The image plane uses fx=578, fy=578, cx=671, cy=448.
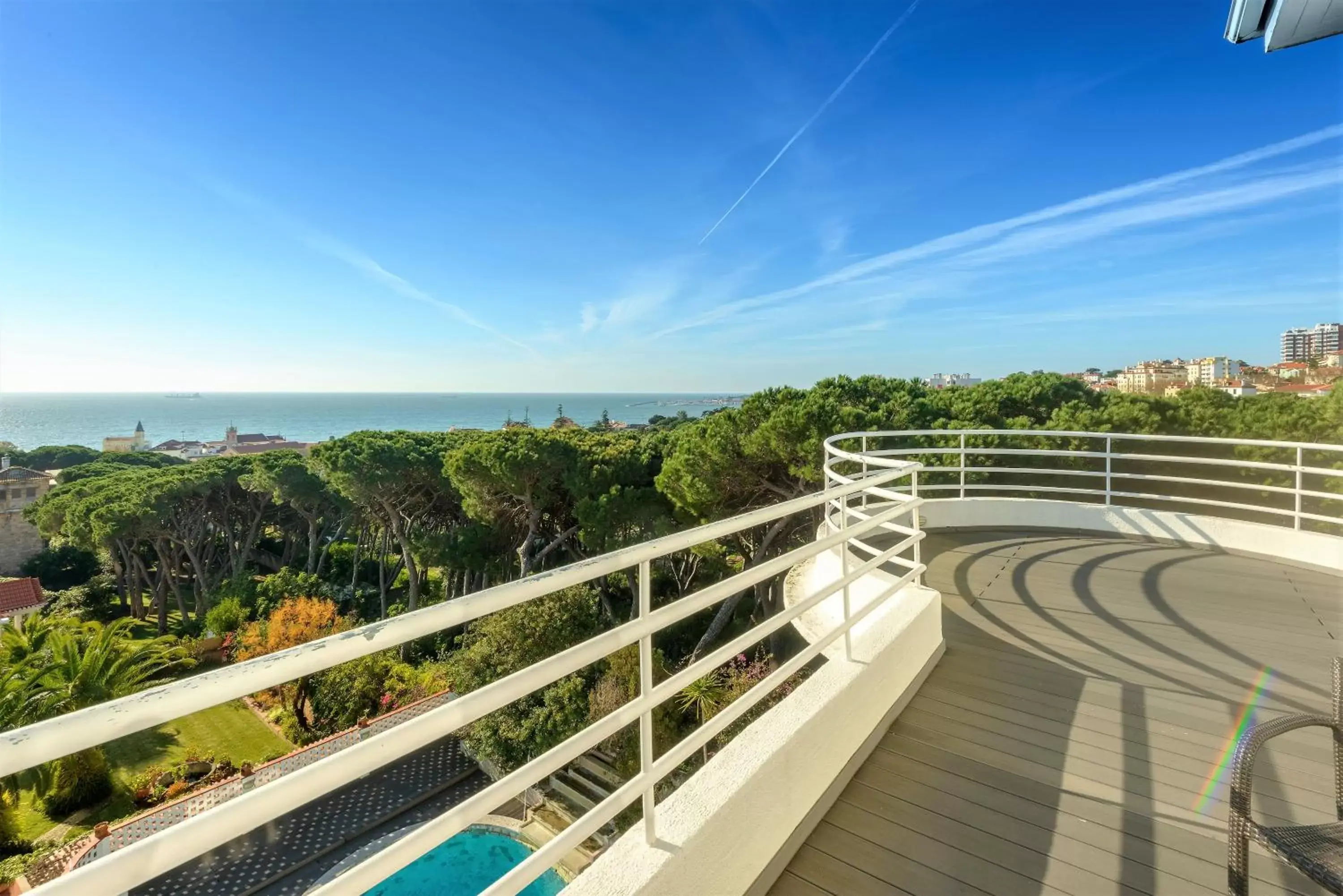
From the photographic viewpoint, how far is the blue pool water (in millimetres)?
8672

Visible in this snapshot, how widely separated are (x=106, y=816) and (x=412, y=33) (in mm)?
16559

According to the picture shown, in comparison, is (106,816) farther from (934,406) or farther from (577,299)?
(577,299)

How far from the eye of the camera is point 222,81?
15.4 meters

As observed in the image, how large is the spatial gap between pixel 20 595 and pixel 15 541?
13160 millimetres

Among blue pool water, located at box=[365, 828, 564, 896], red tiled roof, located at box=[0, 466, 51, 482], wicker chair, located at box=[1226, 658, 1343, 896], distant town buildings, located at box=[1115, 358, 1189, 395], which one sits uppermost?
distant town buildings, located at box=[1115, 358, 1189, 395]

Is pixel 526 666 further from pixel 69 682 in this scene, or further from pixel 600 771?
pixel 69 682

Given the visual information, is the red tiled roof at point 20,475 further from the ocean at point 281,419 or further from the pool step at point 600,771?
the pool step at point 600,771

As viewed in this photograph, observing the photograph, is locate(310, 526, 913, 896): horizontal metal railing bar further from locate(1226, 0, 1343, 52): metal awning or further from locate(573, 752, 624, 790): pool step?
locate(573, 752, 624, 790): pool step

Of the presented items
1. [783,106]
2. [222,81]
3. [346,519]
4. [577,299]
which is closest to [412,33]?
[222,81]

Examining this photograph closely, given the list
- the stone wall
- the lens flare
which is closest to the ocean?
the stone wall

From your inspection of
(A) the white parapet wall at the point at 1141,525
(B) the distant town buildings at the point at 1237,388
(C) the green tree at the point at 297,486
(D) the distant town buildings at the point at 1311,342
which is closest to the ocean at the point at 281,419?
(C) the green tree at the point at 297,486

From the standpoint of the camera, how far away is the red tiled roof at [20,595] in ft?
69.5

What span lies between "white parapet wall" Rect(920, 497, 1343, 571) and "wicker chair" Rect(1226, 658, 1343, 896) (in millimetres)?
4539

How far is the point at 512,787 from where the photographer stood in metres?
1.09
